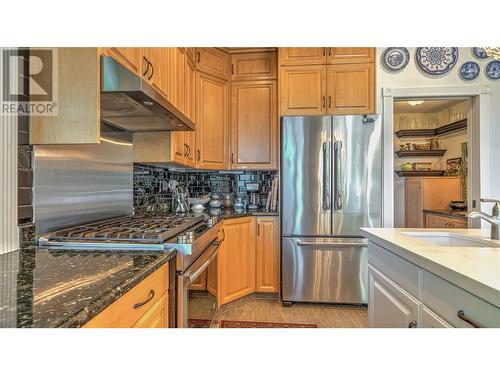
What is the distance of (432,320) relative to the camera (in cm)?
91

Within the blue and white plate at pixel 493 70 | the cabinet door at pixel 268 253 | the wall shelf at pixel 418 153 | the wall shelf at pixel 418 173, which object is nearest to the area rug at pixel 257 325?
the cabinet door at pixel 268 253

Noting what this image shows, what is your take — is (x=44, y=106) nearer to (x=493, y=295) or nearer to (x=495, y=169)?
(x=493, y=295)

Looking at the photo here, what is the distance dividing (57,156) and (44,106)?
0.27 m

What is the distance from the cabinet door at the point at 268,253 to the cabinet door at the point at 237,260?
0.20ft

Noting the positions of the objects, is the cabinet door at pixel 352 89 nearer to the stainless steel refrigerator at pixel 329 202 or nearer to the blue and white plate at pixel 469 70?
the stainless steel refrigerator at pixel 329 202

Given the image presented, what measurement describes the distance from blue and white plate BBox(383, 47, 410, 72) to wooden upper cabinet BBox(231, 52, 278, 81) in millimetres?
1129

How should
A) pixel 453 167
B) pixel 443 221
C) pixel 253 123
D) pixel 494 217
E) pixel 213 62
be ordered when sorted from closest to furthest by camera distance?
pixel 494 217
pixel 213 62
pixel 253 123
pixel 443 221
pixel 453 167

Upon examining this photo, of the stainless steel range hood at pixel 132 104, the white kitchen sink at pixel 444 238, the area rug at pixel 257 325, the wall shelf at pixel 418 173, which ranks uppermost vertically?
the stainless steel range hood at pixel 132 104

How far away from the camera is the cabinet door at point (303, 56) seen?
8.87 feet

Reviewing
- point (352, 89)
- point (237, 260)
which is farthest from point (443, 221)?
point (237, 260)

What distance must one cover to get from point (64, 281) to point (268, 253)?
2.13m

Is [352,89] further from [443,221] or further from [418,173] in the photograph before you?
[418,173]

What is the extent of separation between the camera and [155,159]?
2.02m

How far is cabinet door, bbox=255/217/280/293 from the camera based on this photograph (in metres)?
2.70
